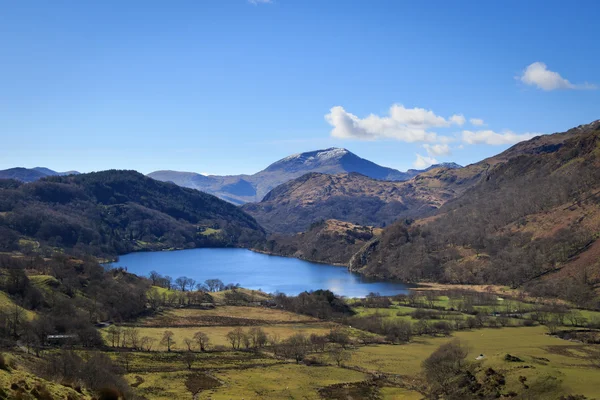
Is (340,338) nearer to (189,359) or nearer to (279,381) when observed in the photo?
(279,381)

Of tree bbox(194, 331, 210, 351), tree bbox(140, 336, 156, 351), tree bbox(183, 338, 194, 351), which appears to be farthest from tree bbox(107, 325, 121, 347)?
tree bbox(194, 331, 210, 351)

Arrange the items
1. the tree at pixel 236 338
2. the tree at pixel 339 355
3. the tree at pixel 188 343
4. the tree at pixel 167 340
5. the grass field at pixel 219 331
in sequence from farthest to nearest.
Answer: the grass field at pixel 219 331 → the tree at pixel 236 338 → the tree at pixel 167 340 → the tree at pixel 188 343 → the tree at pixel 339 355

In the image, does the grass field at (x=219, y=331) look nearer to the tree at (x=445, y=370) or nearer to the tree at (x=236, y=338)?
the tree at (x=236, y=338)

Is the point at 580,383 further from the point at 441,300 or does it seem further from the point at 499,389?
the point at 441,300

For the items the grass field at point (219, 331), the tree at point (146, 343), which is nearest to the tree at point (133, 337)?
the tree at point (146, 343)

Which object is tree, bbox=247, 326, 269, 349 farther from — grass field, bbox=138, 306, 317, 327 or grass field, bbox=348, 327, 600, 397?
grass field, bbox=138, 306, 317, 327

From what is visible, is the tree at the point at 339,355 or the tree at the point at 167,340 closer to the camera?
the tree at the point at 339,355

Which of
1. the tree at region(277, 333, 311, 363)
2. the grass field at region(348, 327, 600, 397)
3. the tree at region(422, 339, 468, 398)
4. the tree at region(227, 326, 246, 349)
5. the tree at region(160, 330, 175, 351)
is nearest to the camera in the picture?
the grass field at region(348, 327, 600, 397)

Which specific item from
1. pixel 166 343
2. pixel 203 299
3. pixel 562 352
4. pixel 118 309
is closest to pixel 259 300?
pixel 203 299
